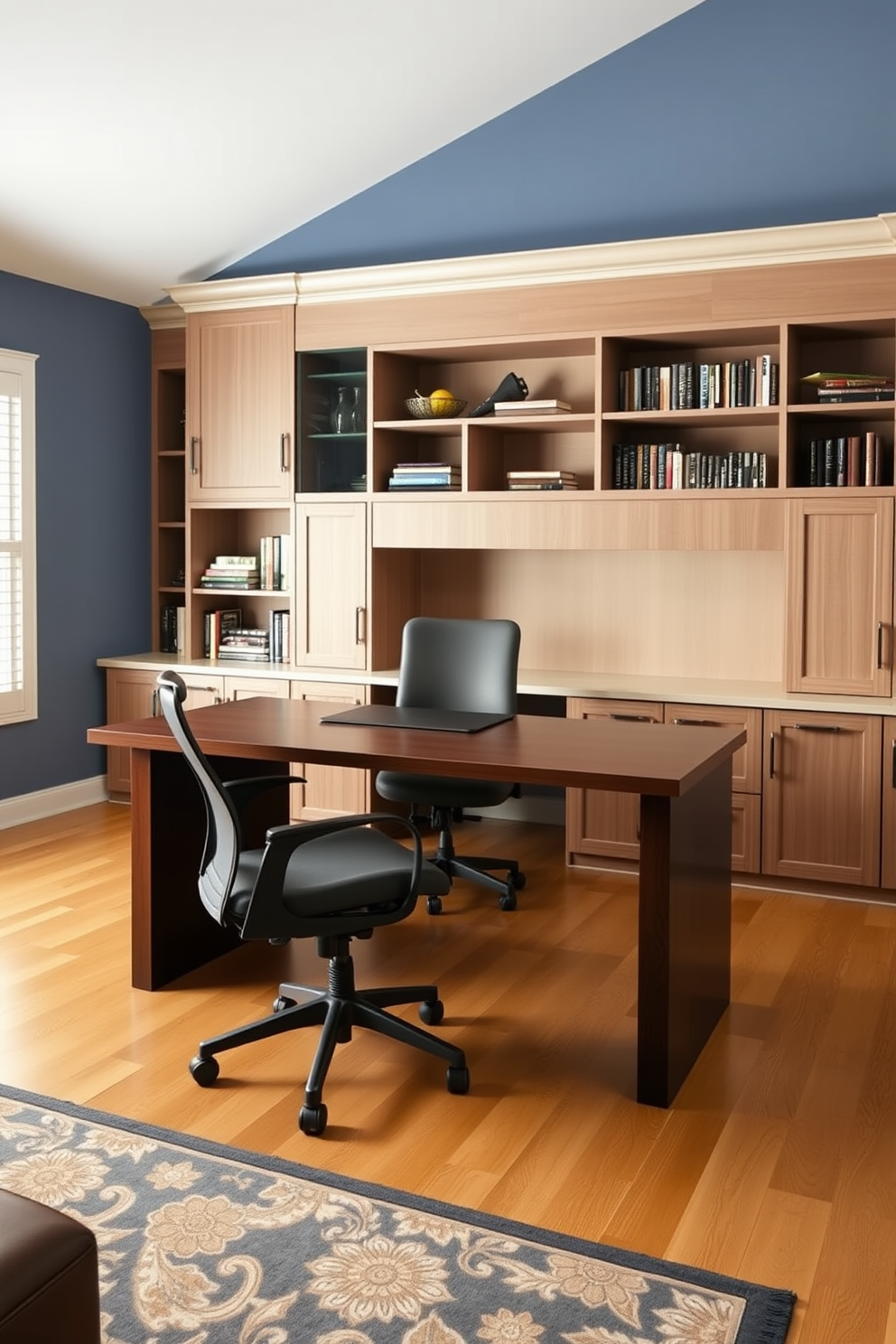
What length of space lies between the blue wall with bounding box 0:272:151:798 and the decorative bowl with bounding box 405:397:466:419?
1.65 meters

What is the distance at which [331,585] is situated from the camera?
5.54 meters

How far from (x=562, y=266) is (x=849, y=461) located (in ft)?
4.53

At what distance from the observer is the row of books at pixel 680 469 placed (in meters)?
4.74

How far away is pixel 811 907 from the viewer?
4.46 metres

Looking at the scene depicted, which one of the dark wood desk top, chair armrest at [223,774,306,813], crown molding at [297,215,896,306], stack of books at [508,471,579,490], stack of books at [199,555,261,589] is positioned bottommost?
chair armrest at [223,774,306,813]

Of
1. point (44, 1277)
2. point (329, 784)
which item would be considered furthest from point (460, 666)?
point (44, 1277)

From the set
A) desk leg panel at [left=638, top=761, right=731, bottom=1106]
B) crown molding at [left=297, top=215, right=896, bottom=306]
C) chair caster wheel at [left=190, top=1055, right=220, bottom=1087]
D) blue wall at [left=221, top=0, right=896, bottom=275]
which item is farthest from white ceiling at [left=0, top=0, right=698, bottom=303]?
chair caster wheel at [left=190, top=1055, right=220, bottom=1087]

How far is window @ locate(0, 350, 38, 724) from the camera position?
17.9 ft

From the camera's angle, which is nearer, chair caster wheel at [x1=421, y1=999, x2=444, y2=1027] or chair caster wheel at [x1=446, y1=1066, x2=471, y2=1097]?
chair caster wheel at [x1=446, y1=1066, x2=471, y2=1097]

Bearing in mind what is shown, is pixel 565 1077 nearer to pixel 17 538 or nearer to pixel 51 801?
pixel 51 801

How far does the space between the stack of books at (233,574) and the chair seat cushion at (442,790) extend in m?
1.79

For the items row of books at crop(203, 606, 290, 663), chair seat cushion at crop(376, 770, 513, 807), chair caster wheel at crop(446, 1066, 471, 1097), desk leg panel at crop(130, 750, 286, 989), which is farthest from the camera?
row of books at crop(203, 606, 290, 663)

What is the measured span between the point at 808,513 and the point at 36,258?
349 cm

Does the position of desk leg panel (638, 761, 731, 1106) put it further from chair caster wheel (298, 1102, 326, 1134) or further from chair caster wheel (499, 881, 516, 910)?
chair caster wheel (499, 881, 516, 910)
